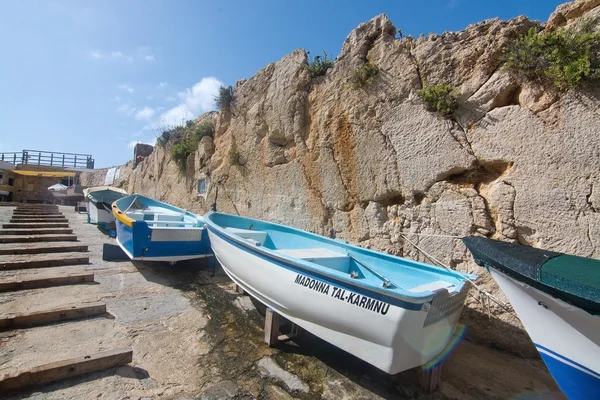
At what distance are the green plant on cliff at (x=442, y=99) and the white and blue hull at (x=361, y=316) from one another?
8.74ft

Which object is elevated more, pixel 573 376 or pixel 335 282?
pixel 335 282

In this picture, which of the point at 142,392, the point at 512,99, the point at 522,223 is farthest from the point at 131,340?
A: the point at 512,99

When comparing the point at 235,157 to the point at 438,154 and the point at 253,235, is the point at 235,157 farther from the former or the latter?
the point at 438,154

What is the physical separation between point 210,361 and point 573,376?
2986 millimetres

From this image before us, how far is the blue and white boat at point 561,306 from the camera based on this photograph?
193cm

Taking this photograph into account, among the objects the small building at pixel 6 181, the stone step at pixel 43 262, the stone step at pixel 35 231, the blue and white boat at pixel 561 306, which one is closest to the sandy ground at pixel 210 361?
the blue and white boat at pixel 561 306

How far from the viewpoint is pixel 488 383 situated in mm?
2912

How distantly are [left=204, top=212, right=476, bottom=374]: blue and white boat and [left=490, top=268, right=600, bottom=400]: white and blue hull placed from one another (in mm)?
512

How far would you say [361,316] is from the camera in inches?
97.8

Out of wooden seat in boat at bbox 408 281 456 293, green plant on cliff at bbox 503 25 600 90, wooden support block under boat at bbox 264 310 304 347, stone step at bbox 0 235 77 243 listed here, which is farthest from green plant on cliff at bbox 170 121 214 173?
wooden seat in boat at bbox 408 281 456 293

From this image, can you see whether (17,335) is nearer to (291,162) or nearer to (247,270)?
(247,270)

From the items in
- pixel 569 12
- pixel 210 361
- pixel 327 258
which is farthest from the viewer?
pixel 327 258

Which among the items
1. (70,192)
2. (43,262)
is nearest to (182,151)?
(43,262)

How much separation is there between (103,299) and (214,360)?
7.75 ft
